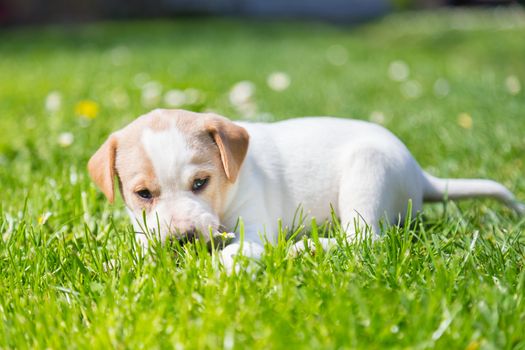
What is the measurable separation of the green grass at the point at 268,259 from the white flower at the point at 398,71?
465mm

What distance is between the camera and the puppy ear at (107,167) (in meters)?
2.62

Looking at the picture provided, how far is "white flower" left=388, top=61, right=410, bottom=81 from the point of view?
7.54m

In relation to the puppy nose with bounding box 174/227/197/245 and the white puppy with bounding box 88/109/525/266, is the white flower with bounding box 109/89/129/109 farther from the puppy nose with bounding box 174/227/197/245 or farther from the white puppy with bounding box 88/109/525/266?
the puppy nose with bounding box 174/227/197/245

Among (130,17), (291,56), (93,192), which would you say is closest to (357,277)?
(93,192)

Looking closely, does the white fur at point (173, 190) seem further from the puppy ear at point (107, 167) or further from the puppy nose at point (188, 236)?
the puppy ear at point (107, 167)

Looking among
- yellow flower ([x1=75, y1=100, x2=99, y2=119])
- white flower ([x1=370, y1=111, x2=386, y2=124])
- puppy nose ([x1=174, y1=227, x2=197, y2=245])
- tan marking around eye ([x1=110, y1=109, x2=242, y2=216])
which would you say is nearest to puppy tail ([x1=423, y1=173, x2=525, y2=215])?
tan marking around eye ([x1=110, y1=109, x2=242, y2=216])

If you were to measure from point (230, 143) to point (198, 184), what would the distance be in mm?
218

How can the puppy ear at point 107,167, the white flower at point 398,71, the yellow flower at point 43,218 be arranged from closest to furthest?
the puppy ear at point 107,167 → the yellow flower at point 43,218 → the white flower at point 398,71

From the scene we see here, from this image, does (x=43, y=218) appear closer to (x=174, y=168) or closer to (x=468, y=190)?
(x=174, y=168)

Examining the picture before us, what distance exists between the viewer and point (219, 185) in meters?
2.57

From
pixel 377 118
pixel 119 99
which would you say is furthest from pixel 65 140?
pixel 377 118

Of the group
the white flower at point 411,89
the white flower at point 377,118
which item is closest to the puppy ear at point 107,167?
the white flower at point 377,118

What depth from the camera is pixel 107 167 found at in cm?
263

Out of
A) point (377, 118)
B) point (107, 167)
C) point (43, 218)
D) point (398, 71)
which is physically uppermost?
point (107, 167)
